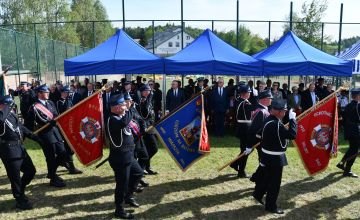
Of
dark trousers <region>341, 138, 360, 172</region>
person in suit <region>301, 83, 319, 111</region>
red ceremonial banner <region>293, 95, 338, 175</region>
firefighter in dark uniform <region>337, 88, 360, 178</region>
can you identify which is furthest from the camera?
person in suit <region>301, 83, 319, 111</region>

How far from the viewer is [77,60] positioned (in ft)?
33.5

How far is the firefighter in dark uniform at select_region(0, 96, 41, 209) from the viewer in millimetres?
5336

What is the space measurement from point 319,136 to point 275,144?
4.98ft

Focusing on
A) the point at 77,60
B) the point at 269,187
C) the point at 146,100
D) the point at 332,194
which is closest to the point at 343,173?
the point at 332,194

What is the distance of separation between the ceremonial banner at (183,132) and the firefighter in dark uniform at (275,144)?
4.56 feet

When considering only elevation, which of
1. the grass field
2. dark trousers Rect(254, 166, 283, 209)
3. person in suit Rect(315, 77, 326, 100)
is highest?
person in suit Rect(315, 77, 326, 100)

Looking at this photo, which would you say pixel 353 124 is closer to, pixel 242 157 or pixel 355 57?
pixel 242 157

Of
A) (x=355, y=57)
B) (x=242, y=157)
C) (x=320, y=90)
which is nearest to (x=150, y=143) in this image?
(x=242, y=157)

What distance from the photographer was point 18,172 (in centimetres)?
547

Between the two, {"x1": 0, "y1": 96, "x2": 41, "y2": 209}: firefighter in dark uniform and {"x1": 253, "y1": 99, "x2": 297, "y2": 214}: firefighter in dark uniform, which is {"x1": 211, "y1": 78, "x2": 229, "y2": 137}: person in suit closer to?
{"x1": 253, "y1": 99, "x2": 297, "y2": 214}: firefighter in dark uniform

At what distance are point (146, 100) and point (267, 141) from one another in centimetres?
326

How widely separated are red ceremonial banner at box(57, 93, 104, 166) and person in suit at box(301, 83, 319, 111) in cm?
738

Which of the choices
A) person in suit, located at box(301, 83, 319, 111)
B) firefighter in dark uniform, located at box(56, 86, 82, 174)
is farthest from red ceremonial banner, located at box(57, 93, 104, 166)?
person in suit, located at box(301, 83, 319, 111)

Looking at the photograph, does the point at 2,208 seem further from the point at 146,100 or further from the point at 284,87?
the point at 284,87
